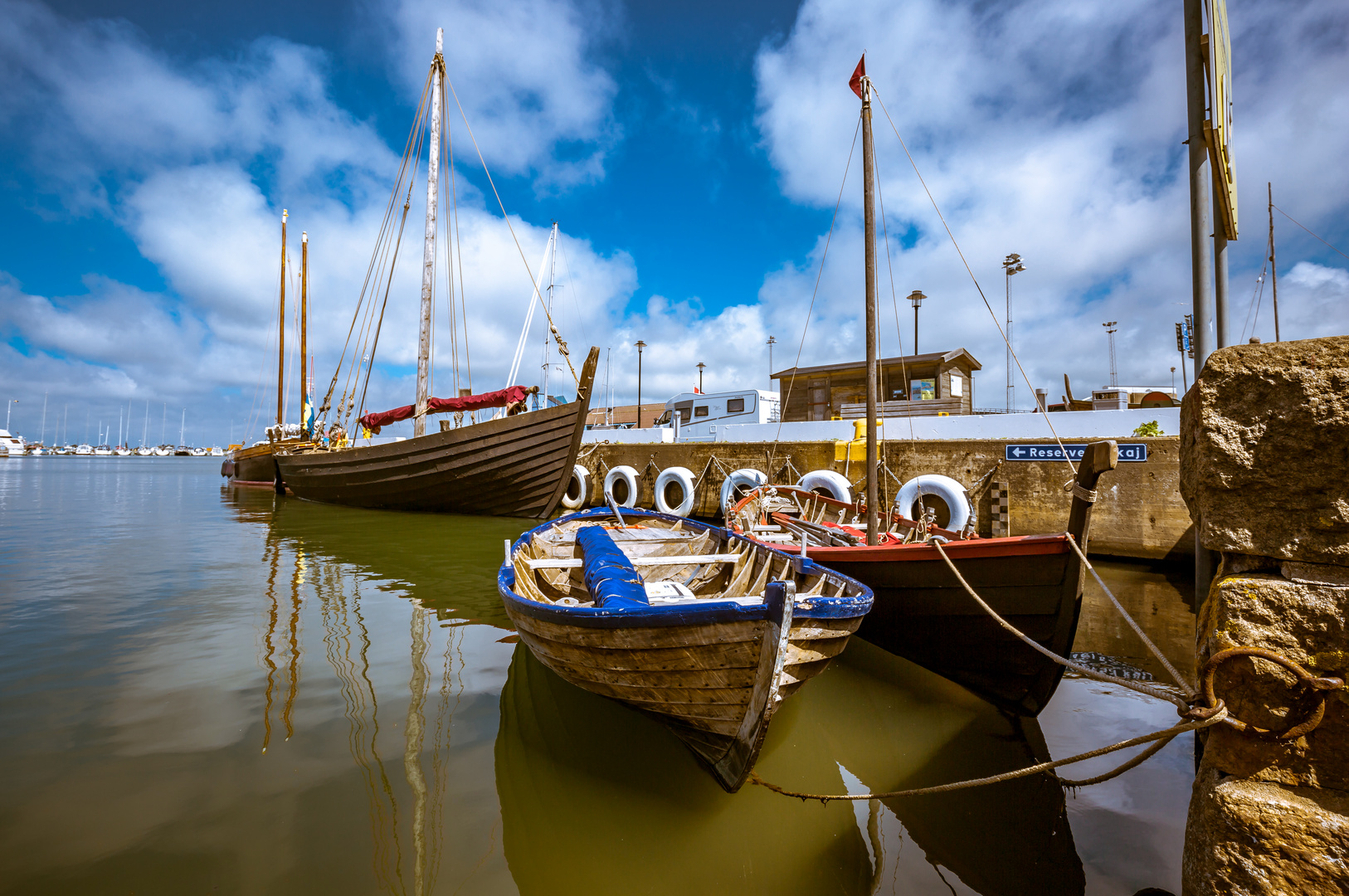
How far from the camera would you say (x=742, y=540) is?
20.3 ft

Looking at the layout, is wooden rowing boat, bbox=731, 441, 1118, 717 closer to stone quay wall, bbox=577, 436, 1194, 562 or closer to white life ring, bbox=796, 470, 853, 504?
stone quay wall, bbox=577, 436, 1194, 562

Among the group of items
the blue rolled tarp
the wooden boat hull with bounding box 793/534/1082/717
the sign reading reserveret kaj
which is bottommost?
the wooden boat hull with bounding box 793/534/1082/717

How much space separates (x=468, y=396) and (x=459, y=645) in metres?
10.2

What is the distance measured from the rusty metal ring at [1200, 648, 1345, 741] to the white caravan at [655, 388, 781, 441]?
18659mm

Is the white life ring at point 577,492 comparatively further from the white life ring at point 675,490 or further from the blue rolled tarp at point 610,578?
the blue rolled tarp at point 610,578

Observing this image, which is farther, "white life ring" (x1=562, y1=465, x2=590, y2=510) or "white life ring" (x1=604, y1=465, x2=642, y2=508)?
"white life ring" (x1=562, y1=465, x2=590, y2=510)

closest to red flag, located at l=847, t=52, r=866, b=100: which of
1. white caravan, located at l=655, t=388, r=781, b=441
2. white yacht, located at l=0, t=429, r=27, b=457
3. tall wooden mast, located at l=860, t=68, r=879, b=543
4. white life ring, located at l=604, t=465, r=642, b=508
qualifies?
tall wooden mast, located at l=860, t=68, r=879, b=543

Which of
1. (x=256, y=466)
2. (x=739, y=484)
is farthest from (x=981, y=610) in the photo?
(x=256, y=466)

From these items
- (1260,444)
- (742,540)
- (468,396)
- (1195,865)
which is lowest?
(1195,865)

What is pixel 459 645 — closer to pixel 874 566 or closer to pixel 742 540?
pixel 742 540

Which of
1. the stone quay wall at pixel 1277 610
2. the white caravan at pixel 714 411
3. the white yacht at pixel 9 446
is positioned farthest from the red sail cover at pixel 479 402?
the white yacht at pixel 9 446

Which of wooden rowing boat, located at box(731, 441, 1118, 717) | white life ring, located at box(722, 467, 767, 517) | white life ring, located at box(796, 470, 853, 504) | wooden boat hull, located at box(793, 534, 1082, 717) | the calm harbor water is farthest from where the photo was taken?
white life ring, located at box(722, 467, 767, 517)

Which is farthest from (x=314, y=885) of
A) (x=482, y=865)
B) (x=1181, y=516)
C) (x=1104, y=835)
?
(x=1181, y=516)

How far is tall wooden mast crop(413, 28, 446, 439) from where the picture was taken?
52.5ft
